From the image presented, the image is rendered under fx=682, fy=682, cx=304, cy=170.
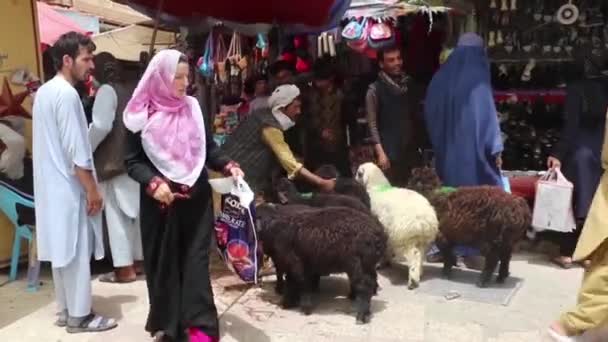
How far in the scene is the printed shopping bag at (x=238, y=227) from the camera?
156 inches

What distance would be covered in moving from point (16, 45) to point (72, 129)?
206cm

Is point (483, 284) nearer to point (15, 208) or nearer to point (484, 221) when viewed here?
point (484, 221)

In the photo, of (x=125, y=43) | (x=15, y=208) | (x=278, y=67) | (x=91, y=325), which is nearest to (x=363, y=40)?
(x=278, y=67)

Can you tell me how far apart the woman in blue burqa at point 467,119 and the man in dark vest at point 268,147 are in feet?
3.46

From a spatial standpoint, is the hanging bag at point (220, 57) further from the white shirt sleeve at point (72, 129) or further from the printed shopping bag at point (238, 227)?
the printed shopping bag at point (238, 227)

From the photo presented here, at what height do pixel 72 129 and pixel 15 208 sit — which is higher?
pixel 72 129

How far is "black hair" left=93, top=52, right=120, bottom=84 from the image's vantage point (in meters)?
4.96

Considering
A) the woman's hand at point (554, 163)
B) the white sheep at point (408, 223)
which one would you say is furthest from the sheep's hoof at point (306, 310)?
the woman's hand at point (554, 163)

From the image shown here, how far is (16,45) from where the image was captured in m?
5.61

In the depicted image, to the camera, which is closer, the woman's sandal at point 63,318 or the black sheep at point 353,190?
the woman's sandal at point 63,318

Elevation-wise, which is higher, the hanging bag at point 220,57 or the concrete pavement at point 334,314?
the hanging bag at point 220,57

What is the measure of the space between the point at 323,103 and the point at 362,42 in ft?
2.18

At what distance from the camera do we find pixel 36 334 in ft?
14.2

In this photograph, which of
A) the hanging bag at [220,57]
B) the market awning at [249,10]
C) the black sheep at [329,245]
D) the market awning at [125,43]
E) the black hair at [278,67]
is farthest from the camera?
the market awning at [125,43]
